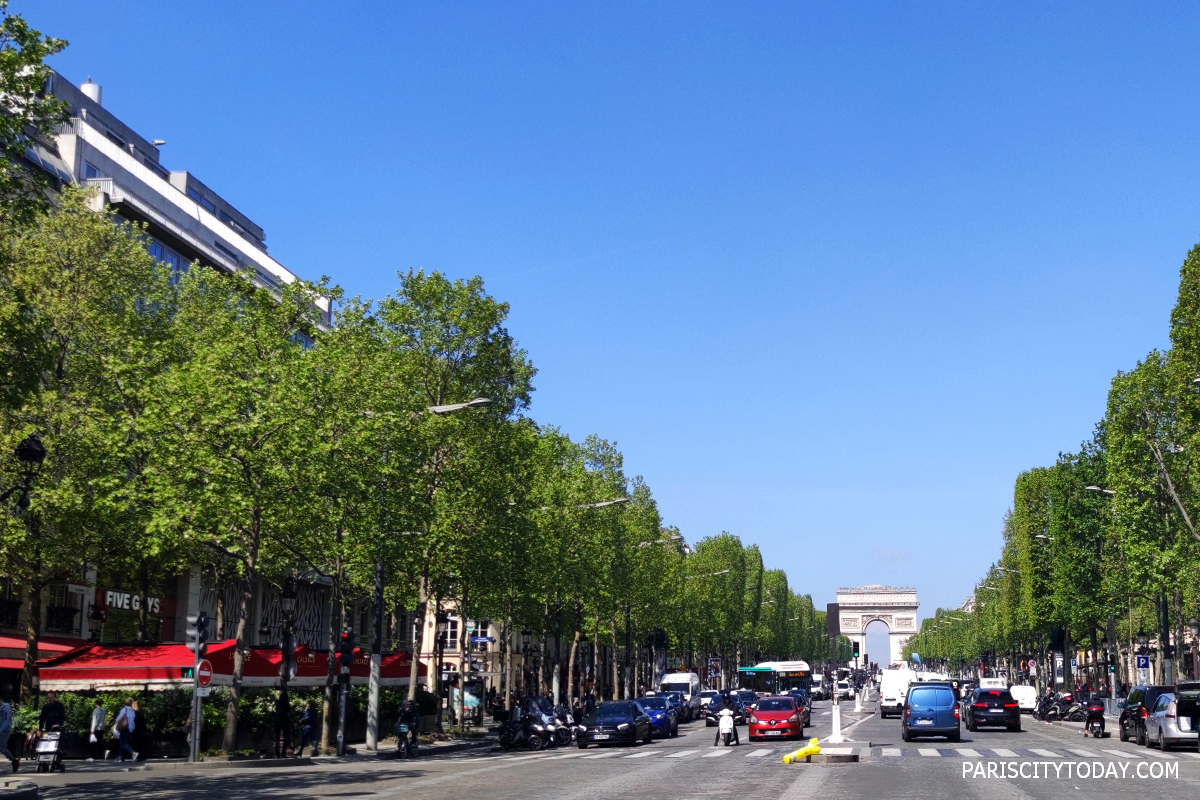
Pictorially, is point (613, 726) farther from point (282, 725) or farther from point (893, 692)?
point (893, 692)

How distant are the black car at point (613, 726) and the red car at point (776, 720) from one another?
14.6 ft

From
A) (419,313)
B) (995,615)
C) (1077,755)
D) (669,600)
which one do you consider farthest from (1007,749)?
(995,615)

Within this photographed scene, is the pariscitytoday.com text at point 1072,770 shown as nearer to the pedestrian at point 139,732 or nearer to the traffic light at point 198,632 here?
the traffic light at point 198,632

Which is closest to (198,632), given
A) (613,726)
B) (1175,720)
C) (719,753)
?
(719,753)

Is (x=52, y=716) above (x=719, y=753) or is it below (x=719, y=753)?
above

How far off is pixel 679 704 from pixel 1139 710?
28.5 m

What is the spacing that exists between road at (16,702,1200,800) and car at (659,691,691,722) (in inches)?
884

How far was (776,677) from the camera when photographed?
97.1 m

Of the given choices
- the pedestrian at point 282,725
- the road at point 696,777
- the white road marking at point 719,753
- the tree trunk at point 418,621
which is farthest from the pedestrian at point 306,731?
the white road marking at point 719,753

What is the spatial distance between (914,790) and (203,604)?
44732mm

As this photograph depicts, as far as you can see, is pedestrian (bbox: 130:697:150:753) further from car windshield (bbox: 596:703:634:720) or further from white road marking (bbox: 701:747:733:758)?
car windshield (bbox: 596:703:634:720)

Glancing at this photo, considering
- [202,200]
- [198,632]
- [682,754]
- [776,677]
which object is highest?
[202,200]

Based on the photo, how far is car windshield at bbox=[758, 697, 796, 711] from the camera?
52.3m

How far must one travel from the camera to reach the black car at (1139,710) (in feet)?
149
